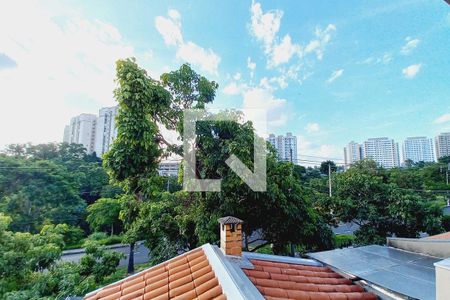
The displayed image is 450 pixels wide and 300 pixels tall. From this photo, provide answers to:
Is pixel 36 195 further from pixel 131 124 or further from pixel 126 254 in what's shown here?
pixel 131 124

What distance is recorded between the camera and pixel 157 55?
6.39m

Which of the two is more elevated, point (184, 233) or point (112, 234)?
point (184, 233)

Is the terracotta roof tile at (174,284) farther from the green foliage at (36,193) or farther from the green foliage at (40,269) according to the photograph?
the green foliage at (36,193)

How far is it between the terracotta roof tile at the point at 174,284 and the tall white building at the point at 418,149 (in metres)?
59.8

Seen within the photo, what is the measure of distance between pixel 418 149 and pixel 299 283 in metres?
62.6

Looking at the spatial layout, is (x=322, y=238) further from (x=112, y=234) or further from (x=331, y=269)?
(x=112, y=234)

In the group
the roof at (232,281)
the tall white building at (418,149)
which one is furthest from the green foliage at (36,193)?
the tall white building at (418,149)

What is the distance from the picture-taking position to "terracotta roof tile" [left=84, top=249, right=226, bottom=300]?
2388mm

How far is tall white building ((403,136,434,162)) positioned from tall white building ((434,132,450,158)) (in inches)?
49.9

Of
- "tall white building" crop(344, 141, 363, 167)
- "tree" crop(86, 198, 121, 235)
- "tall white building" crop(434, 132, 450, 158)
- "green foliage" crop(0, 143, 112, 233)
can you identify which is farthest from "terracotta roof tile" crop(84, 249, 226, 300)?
"tall white building" crop(434, 132, 450, 158)

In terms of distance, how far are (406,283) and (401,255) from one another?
169cm

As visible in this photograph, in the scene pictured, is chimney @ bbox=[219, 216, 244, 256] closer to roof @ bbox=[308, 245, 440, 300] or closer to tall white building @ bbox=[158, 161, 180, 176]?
roof @ bbox=[308, 245, 440, 300]

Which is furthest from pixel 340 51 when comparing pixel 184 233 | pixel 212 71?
pixel 184 233

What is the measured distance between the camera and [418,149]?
49062mm
